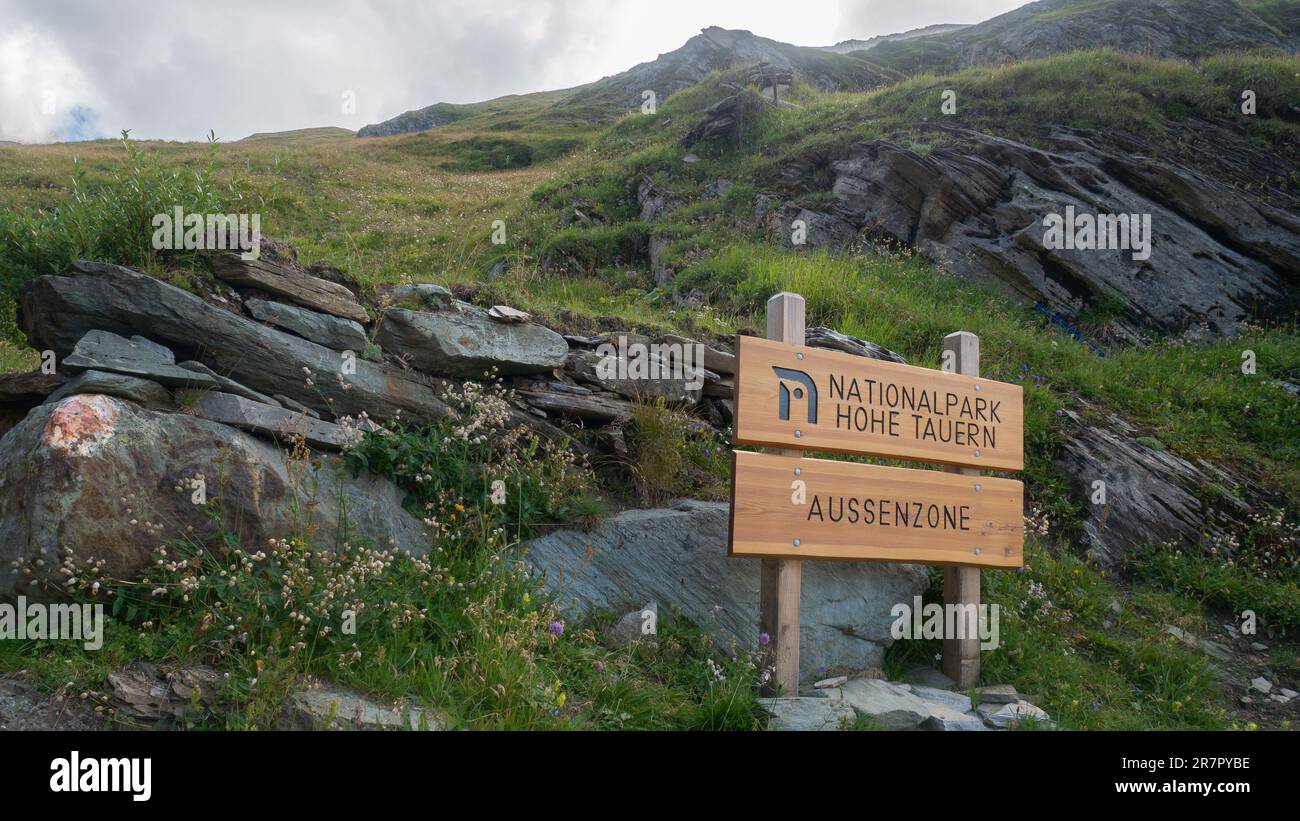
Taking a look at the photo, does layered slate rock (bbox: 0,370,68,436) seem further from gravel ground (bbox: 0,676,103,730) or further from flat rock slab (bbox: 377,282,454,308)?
flat rock slab (bbox: 377,282,454,308)

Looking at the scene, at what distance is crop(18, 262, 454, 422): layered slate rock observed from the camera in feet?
18.2

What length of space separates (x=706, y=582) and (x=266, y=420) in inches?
129

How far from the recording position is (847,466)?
5.64 metres

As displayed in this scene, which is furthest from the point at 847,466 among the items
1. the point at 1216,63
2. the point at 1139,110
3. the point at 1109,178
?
the point at 1216,63

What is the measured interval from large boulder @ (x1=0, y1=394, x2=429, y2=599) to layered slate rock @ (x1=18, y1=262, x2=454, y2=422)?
736 mm

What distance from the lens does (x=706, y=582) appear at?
6.02 m

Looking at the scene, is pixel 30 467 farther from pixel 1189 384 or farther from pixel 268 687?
pixel 1189 384

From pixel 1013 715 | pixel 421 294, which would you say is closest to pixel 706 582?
pixel 1013 715

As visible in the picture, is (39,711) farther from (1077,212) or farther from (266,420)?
(1077,212)

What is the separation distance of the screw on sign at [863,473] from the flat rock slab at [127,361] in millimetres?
3695

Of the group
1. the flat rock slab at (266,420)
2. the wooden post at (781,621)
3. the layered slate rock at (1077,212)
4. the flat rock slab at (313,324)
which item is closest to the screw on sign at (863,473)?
the wooden post at (781,621)

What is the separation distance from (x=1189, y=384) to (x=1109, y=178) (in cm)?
511

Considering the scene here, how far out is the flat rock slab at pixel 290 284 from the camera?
20.6 ft

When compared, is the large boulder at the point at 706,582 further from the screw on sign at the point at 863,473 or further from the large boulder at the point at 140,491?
the large boulder at the point at 140,491
